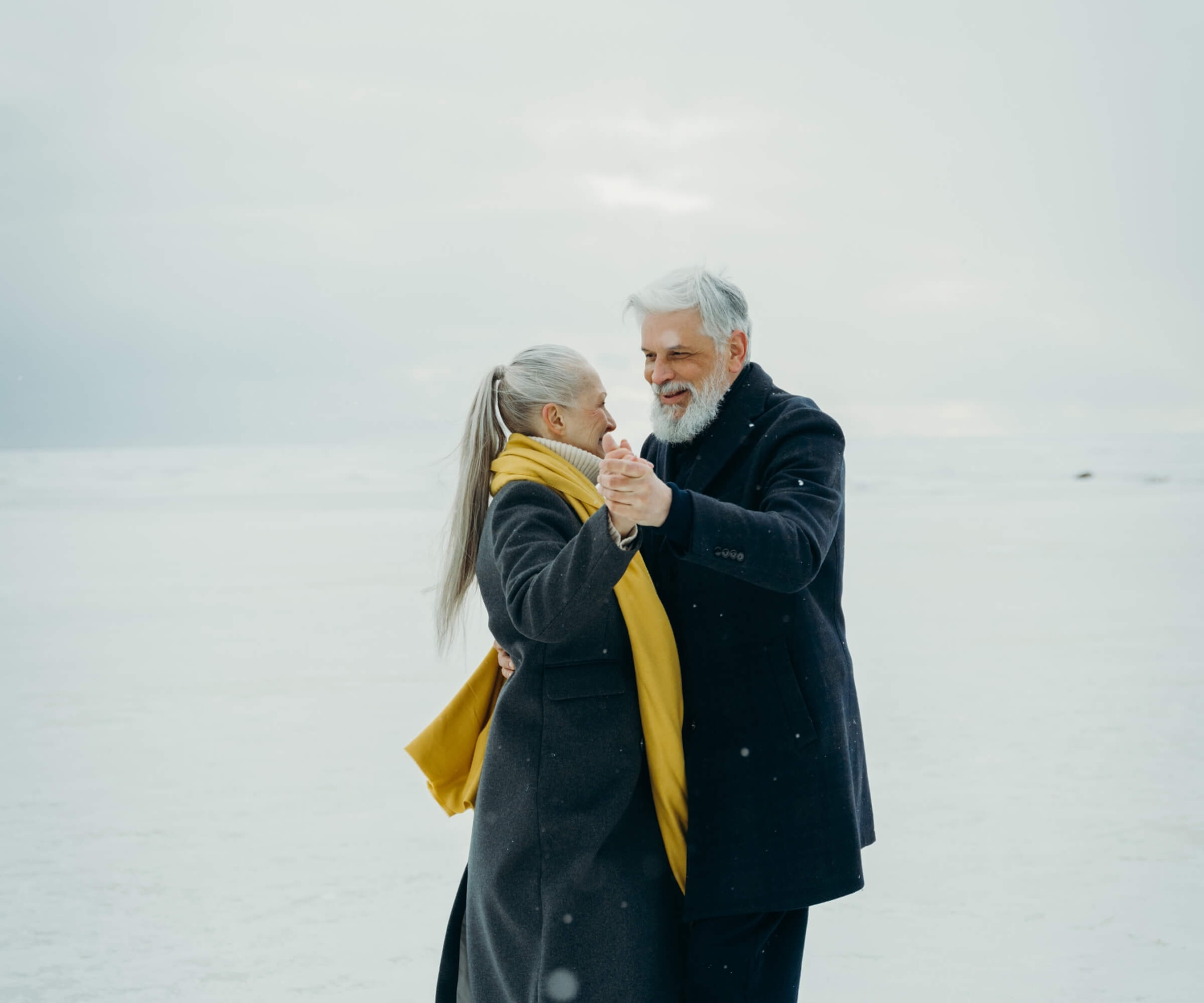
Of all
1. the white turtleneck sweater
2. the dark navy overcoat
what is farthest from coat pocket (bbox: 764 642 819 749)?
the white turtleneck sweater

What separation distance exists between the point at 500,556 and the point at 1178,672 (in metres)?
6.19

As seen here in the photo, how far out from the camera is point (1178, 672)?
A: 21.4 ft

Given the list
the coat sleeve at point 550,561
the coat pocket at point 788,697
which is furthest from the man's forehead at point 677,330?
the coat pocket at point 788,697

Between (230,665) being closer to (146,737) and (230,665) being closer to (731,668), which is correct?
(146,737)

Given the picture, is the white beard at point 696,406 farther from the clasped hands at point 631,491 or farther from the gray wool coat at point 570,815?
the clasped hands at point 631,491

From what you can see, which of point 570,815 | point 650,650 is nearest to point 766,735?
point 650,650

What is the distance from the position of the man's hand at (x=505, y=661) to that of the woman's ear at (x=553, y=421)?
0.45 meters

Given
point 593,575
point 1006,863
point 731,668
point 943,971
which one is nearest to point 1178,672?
point 1006,863

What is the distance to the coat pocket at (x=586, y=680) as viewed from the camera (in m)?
1.88

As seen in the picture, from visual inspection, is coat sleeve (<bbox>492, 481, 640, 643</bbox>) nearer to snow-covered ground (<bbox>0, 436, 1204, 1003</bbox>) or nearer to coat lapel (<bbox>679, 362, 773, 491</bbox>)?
coat lapel (<bbox>679, 362, 773, 491</bbox>)

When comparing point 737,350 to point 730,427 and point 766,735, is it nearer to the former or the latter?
Answer: point 730,427

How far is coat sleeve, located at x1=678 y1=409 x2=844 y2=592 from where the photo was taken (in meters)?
1.62

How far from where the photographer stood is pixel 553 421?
2.04m

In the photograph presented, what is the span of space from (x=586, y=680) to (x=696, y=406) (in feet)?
2.02
